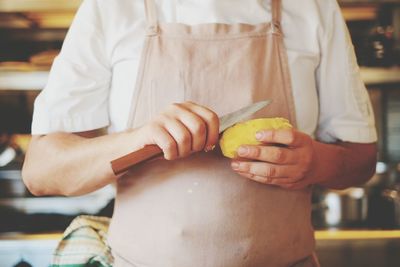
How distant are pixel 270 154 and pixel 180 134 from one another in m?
0.17

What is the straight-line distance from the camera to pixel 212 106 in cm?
103

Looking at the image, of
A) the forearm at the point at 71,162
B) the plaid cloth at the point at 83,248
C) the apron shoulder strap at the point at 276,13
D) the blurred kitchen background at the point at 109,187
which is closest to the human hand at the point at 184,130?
the forearm at the point at 71,162

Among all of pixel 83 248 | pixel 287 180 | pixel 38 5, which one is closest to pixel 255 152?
pixel 287 180

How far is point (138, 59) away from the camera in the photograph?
104 cm

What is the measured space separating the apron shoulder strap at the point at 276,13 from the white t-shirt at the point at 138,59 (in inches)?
0.5

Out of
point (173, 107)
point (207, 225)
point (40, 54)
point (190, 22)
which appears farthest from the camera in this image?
point (40, 54)

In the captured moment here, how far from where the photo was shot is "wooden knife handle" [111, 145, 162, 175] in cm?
80

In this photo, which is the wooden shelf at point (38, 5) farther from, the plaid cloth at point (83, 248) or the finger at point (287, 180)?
the finger at point (287, 180)

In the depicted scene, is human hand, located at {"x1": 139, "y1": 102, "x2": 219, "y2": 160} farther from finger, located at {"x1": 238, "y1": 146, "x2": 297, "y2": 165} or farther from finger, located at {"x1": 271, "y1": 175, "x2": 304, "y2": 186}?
finger, located at {"x1": 271, "y1": 175, "x2": 304, "y2": 186}

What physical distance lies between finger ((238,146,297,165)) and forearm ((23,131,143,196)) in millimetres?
221

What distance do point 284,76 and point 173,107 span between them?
32cm

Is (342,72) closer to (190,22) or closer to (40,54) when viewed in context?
(190,22)

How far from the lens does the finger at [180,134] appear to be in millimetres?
815

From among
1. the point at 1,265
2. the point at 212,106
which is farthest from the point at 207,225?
the point at 1,265
